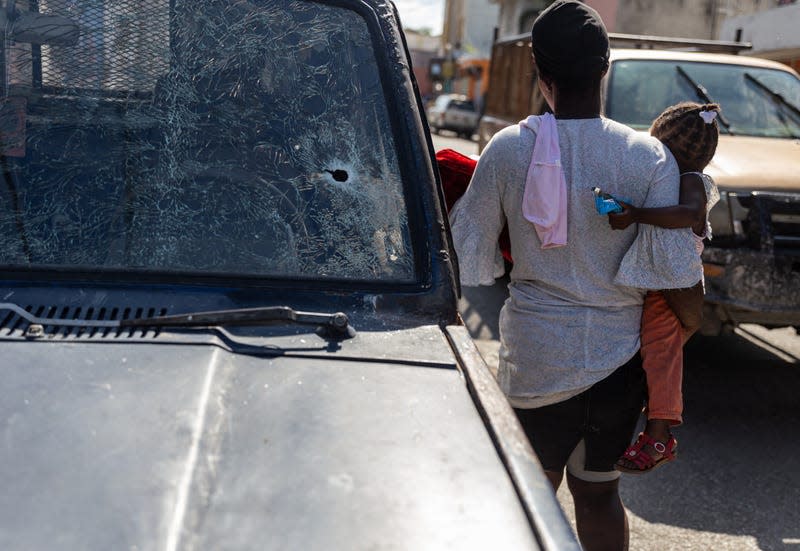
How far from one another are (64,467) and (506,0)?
113ft

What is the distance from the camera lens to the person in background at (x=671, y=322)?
2426mm

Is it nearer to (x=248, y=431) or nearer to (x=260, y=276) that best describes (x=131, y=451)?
(x=248, y=431)

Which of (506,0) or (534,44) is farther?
(506,0)

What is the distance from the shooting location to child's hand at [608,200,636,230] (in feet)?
7.45

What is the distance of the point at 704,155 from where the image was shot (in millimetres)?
2451

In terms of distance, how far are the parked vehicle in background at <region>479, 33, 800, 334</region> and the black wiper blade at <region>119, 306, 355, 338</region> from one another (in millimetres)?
3611

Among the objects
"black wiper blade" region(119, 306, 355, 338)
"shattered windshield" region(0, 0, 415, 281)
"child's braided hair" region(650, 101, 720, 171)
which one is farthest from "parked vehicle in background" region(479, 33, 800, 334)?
"black wiper blade" region(119, 306, 355, 338)

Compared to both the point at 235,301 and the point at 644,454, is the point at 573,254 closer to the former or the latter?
the point at 644,454

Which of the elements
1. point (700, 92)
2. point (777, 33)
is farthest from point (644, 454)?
point (777, 33)

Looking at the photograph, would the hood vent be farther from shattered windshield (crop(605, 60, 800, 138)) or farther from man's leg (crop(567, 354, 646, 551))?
shattered windshield (crop(605, 60, 800, 138))

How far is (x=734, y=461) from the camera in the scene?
4.50 m

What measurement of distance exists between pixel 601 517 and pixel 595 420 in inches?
11.7

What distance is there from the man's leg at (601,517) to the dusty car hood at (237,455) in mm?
1086

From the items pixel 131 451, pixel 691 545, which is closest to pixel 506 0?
pixel 691 545
